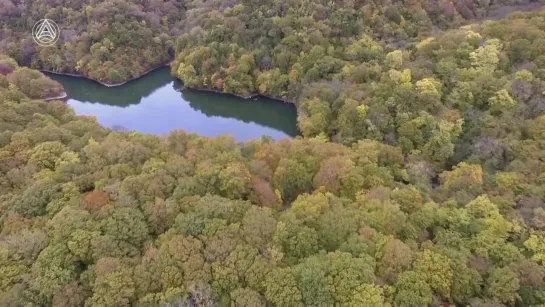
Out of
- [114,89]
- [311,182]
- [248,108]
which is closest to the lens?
[311,182]

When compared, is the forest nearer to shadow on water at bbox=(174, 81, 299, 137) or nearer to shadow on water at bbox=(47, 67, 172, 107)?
shadow on water at bbox=(174, 81, 299, 137)

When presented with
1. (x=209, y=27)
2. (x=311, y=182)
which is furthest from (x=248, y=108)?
(x=311, y=182)

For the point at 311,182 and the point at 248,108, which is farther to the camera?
the point at 248,108

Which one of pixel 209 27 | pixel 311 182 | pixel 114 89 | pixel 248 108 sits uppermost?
pixel 209 27

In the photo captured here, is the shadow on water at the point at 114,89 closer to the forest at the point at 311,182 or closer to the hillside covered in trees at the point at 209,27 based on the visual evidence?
the hillside covered in trees at the point at 209,27

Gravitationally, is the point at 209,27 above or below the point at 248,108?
above

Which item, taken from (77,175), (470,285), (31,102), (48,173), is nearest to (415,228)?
Answer: (470,285)

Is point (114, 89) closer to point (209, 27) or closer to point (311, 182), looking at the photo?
point (209, 27)

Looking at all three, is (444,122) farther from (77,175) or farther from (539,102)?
(77,175)
